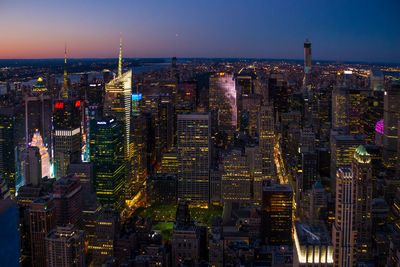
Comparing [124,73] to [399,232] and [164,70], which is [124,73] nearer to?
[164,70]

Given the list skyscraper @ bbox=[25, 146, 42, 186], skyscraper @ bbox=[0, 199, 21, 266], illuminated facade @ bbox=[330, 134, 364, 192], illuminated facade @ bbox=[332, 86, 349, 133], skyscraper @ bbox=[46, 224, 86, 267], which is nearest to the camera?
skyscraper @ bbox=[0, 199, 21, 266]

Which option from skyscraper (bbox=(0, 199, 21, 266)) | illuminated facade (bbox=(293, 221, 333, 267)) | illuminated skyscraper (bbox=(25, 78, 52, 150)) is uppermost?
skyscraper (bbox=(0, 199, 21, 266))

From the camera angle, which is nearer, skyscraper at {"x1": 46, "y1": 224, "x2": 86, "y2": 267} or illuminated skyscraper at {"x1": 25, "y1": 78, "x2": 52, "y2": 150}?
skyscraper at {"x1": 46, "y1": 224, "x2": 86, "y2": 267}

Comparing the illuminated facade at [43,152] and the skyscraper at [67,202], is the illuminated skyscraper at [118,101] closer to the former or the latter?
the illuminated facade at [43,152]

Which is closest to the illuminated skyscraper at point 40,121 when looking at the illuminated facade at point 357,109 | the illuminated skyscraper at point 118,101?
the illuminated skyscraper at point 118,101

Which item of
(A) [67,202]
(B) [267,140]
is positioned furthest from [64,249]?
(B) [267,140]

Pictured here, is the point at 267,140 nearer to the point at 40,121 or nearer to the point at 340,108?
the point at 340,108

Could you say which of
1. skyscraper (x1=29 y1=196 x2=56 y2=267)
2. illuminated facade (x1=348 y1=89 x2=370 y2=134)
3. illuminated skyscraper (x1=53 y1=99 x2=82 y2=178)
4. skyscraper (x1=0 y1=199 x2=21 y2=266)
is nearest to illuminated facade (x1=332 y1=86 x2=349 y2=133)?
illuminated facade (x1=348 y1=89 x2=370 y2=134)

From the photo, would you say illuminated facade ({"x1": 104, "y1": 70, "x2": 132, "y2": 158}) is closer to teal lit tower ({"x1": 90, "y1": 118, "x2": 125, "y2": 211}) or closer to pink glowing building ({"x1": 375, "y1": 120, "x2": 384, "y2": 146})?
teal lit tower ({"x1": 90, "y1": 118, "x2": 125, "y2": 211})

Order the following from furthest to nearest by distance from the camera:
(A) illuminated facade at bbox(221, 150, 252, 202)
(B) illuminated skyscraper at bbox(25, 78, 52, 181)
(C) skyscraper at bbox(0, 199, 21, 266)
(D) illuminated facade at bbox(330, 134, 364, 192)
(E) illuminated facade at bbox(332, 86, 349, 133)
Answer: (E) illuminated facade at bbox(332, 86, 349, 133)
(B) illuminated skyscraper at bbox(25, 78, 52, 181)
(A) illuminated facade at bbox(221, 150, 252, 202)
(D) illuminated facade at bbox(330, 134, 364, 192)
(C) skyscraper at bbox(0, 199, 21, 266)

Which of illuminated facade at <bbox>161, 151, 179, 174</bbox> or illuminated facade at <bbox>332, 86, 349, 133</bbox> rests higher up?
illuminated facade at <bbox>332, 86, 349, 133</bbox>
